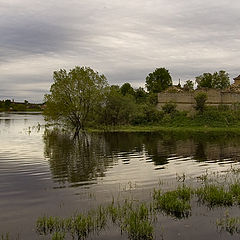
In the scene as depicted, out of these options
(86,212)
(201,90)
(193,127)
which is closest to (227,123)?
(193,127)

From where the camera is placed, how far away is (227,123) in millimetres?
60906

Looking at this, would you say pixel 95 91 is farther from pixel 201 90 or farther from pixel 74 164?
pixel 74 164

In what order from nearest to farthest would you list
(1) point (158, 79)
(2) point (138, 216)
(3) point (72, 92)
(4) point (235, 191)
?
1. (2) point (138, 216)
2. (4) point (235, 191)
3. (3) point (72, 92)
4. (1) point (158, 79)

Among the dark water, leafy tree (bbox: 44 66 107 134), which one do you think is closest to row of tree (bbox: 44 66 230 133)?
leafy tree (bbox: 44 66 107 134)

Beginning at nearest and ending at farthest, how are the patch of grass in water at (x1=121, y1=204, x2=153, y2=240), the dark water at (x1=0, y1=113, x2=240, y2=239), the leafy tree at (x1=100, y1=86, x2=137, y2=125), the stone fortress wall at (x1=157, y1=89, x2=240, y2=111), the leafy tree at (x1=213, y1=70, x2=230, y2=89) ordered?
the patch of grass in water at (x1=121, y1=204, x2=153, y2=240) < the dark water at (x1=0, y1=113, x2=240, y2=239) < the leafy tree at (x1=100, y1=86, x2=137, y2=125) < the stone fortress wall at (x1=157, y1=89, x2=240, y2=111) < the leafy tree at (x1=213, y1=70, x2=230, y2=89)

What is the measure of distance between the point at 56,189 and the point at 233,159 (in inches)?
597

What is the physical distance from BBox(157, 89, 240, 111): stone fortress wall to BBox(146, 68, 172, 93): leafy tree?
33518 millimetres

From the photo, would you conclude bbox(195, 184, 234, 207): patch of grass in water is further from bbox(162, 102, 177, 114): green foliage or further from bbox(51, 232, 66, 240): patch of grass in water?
bbox(162, 102, 177, 114): green foliage

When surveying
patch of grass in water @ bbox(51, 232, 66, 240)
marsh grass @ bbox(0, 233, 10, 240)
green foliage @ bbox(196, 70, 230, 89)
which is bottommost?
marsh grass @ bbox(0, 233, 10, 240)

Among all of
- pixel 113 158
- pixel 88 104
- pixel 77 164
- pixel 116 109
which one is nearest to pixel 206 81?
pixel 116 109

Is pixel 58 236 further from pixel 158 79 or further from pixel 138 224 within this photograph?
pixel 158 79

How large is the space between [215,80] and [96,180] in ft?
276

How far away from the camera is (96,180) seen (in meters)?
17.5

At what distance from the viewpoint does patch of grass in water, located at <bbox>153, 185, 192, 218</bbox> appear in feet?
39.9
